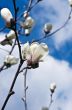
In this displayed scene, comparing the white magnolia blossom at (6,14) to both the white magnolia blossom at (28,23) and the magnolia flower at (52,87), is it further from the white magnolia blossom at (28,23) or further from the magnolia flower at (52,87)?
the magnolia flower at (52,87)

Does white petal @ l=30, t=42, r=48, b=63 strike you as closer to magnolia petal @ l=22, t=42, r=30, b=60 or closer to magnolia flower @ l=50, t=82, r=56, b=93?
magnolia petal @ l=22, t=42, r=30, b=60

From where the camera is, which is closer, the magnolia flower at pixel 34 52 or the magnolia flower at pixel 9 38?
the magnolia flower at pixel 34 52

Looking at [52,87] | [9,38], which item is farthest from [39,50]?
[52,87]

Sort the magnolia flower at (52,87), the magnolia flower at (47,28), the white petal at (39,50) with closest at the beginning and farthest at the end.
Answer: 1. the white petal at (39,50)
2. the magnolia flower at (47,28)
3. the magnolia flower at (52,87)

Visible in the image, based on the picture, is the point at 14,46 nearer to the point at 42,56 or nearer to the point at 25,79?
the point at 42,56

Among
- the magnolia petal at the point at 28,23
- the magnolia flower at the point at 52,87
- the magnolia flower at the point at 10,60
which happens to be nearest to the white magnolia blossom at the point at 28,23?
the magnolia petal at the point at 28,23

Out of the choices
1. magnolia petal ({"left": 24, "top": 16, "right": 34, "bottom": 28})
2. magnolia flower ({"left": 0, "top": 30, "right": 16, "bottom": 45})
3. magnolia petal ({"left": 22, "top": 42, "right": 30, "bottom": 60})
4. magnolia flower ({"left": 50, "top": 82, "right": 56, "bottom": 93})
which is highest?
magnolia petal ({"left": 24, "top": 16, "right": 34, "bottom": 28})

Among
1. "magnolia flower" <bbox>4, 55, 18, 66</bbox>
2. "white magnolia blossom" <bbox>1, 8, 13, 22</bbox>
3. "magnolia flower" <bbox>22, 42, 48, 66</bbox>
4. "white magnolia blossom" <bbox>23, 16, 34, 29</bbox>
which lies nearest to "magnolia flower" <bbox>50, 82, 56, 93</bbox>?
"white magnolia blossom" <bbox>23, 16, 34, 29</bbox>
